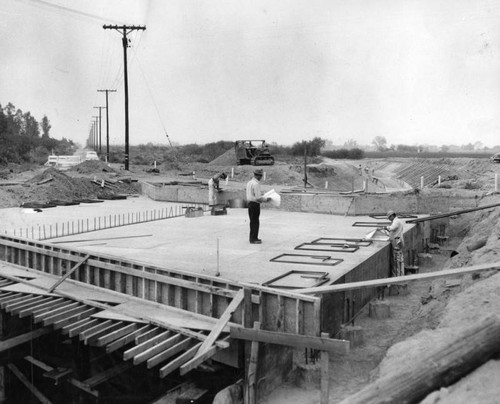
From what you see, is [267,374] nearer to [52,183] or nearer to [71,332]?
[71,332]

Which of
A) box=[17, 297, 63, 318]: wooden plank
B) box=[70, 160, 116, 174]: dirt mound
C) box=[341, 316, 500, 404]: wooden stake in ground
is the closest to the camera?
box=[341, 316, 500, 404]: wooden stake in ground

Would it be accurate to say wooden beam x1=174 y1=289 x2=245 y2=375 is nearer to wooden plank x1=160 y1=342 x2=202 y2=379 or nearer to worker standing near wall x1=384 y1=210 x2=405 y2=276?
wooden plank x1=160 y1=342 x2=202 y2=379

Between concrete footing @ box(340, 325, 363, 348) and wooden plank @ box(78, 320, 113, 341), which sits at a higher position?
wooden plank @ box(78, 320, 113, 341)

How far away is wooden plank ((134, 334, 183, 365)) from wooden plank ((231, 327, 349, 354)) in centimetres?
87

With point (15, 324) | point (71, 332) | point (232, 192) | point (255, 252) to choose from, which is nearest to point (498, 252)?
point (255, 252)

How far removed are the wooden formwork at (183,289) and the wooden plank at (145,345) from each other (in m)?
0.88

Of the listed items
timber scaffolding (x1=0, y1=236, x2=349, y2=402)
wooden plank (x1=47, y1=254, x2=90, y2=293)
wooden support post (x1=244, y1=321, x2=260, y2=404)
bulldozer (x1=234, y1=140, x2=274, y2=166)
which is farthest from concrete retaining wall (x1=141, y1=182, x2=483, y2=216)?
bulldozer (x1=234, y1=140, x2=274, y2=166)

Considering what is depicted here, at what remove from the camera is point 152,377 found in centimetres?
1038

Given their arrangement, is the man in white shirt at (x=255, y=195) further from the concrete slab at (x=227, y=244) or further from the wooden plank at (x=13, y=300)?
the wooden plank at (x=13, y=300)

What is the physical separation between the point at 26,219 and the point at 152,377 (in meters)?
10.4

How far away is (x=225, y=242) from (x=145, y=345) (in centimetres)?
621

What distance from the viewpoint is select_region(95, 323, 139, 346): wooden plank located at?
7898mm

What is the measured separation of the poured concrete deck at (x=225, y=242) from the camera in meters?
10.5

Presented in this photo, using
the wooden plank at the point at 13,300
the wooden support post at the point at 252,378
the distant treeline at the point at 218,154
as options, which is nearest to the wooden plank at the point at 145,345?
the wooden support post at the point at 252,378
